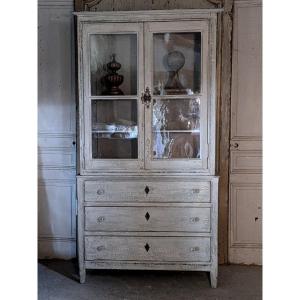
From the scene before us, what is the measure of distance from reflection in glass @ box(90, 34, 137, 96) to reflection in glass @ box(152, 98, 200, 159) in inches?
9.1

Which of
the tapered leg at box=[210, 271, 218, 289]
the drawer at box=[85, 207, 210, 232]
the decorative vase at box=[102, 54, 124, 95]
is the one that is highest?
the decorative vase at box=[102, 54, 124, 95]

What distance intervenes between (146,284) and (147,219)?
0.46 m

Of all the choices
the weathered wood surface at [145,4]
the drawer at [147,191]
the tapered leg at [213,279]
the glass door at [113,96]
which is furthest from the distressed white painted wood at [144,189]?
the weathered wood surface at [145,4]

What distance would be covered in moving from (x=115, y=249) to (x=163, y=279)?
0.44 m

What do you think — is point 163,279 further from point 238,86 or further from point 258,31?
point 258,31

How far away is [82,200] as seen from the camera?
2680mm

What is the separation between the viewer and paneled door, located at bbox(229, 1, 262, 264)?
3.09m

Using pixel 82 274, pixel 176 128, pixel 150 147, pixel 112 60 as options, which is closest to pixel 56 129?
pixel 112 60

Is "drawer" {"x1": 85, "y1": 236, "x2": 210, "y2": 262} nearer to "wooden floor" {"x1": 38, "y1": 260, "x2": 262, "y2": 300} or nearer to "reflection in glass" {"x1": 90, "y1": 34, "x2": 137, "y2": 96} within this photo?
"wooden floor" {"x1": 38, "y1": 260, "x2": 262, "y2": 300}

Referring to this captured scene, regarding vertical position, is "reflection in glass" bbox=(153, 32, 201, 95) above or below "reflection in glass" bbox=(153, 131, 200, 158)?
above

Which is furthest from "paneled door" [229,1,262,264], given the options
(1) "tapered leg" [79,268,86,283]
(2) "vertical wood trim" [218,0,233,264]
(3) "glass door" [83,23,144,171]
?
(1) "tapered leg" [79,268,86,283]

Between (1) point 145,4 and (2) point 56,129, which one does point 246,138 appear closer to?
(1) point 145,4

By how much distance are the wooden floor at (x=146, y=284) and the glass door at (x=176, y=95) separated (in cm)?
78
